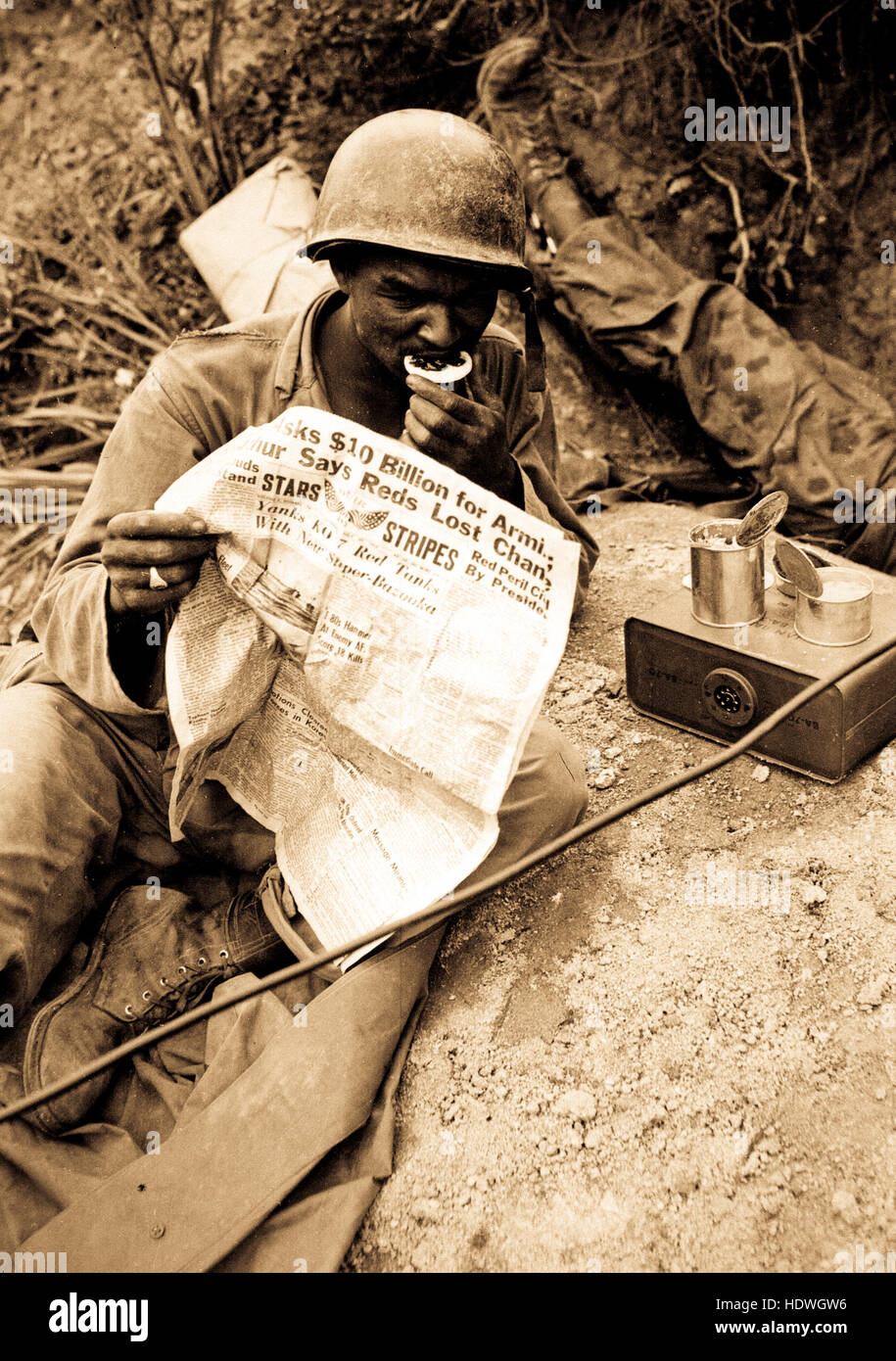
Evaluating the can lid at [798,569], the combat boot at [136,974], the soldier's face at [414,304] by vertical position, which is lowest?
the combat boot at [136,974]

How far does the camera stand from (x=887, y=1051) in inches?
54.3

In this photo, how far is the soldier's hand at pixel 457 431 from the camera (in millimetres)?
1369

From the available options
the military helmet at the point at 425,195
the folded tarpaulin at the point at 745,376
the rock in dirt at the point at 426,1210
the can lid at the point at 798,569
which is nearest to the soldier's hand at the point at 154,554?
the military helmet at the point at 425,195

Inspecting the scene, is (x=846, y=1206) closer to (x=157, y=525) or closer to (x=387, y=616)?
(x=387, y=616)

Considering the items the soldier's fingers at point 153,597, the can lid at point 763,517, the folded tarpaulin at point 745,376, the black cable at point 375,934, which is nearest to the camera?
the black cable at point 375,934

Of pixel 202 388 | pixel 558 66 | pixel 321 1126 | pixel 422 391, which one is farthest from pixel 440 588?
pixel 558 66

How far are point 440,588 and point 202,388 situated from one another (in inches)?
21.1

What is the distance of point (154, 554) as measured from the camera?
4.23 feet

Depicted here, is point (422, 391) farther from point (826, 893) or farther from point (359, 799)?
point (826, 893)

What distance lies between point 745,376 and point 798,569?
45.8 inches

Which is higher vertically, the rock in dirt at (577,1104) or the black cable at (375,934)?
the black cable at (375,934)

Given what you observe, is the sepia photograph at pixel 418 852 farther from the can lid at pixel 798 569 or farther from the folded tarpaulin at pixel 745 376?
the folded tarpaulin at pixel 745 376

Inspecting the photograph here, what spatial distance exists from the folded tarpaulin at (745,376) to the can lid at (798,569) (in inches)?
34.2

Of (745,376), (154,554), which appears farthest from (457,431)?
(745,376)
